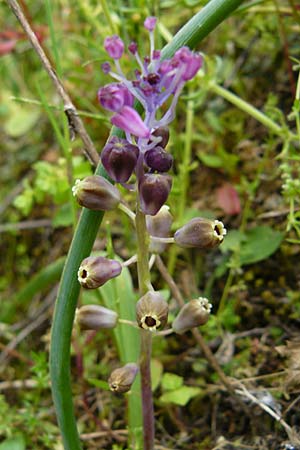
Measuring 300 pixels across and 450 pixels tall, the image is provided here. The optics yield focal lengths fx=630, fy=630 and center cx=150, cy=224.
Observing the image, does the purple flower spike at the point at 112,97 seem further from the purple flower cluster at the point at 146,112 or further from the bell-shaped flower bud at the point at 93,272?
the bell-shaped flower bud at the point at 93,272

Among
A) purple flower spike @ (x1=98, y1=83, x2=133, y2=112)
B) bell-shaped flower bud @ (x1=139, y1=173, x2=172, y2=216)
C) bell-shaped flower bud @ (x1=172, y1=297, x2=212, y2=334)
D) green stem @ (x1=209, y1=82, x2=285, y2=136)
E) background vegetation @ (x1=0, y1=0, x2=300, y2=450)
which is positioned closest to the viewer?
purple flower spike @ (x1=98, y1=83, x2=133, y2=112)

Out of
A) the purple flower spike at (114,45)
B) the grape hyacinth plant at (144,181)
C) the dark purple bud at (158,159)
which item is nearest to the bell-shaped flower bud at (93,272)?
the grape hyacinth plant at (144,181)

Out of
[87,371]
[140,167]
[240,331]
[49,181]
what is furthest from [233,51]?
[140,167]

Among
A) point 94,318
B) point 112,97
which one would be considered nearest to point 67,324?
point 94,318

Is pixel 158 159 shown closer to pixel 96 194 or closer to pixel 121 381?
pixel 96 194

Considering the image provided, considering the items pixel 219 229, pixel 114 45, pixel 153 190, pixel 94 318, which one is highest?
pixel 114 45

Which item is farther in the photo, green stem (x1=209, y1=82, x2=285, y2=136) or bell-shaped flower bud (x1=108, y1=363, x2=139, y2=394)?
green stem (x1=209, y1=82, x2=285, y2=136)

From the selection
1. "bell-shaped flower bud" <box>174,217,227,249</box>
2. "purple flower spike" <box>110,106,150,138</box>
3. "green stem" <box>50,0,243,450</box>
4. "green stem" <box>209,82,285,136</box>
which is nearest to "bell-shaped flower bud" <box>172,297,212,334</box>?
"bell-shaped flower bud" <box>174,217,227,249</box>

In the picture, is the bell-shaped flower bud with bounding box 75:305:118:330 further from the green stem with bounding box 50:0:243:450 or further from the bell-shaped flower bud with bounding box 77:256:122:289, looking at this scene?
the bell-shaped flower bud with bounding box 77:256:122:289
